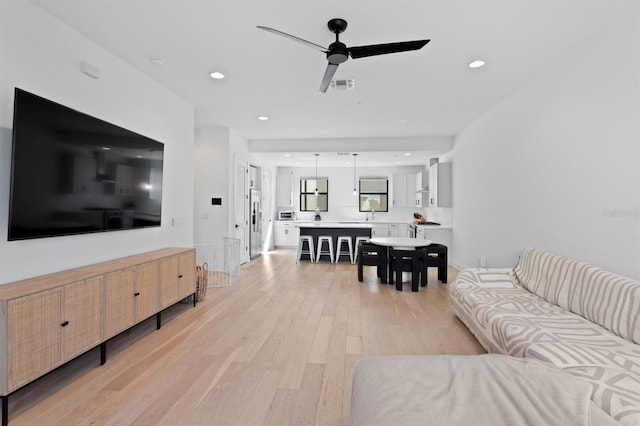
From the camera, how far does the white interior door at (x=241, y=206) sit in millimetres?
6496

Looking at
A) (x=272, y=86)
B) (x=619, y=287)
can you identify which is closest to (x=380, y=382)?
(x=619, y=287)

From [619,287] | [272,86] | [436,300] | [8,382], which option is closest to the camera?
[8,382]

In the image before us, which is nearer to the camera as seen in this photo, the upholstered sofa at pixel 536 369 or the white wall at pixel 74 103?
the upholstered sofa at pixel 536 369

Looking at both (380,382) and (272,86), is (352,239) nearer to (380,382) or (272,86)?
(272,86)

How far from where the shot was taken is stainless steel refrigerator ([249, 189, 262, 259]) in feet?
25.1

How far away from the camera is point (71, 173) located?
262cm

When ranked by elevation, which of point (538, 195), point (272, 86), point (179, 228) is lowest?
point (179, 228)

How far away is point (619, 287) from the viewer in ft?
7.57

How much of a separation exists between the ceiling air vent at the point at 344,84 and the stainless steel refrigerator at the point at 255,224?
4.24m

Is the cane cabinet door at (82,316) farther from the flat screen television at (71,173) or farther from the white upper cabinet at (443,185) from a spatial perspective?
the white upper cabinet at (443,185)

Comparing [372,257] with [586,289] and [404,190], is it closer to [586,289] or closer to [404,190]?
[586,289]

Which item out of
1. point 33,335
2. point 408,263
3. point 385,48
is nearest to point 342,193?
point 408,263

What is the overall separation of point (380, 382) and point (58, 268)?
2745mm

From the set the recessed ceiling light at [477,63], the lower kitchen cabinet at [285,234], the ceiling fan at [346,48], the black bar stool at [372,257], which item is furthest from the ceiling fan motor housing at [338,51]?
the lower kitchen cabinet at [285,234]
